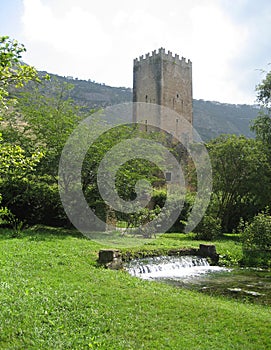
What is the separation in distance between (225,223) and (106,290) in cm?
1639

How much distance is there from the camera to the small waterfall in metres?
11.2

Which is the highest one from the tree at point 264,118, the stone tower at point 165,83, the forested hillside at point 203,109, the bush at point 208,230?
the forested hillside at point 203,109

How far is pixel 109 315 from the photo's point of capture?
580 cm

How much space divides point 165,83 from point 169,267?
28.1 meters

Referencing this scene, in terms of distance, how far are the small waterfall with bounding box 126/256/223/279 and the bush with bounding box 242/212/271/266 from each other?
214cm

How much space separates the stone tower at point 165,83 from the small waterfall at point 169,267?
2502 centimetres

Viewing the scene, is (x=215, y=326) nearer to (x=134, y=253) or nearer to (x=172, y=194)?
(x=134, y=253)

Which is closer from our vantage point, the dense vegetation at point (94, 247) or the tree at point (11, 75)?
the tree at point (11, 75)

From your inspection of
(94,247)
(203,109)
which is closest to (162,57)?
(94,247)

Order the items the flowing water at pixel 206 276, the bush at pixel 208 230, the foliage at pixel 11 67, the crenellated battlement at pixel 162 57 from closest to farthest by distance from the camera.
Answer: the foliage at pixel 11 67 → the flowing water at pixel 206 276 → the bush at pixel 208 230 → the crenellated battlement at pixel 162 57

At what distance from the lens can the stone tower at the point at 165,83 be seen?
1468 inches

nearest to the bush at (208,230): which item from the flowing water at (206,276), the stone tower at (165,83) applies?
the flowing water at (206,276)

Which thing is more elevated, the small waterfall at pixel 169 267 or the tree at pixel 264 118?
the tree at pixel 264 118

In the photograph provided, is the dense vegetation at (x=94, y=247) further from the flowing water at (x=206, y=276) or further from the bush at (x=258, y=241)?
the flowing water at (x=206, y=276)
